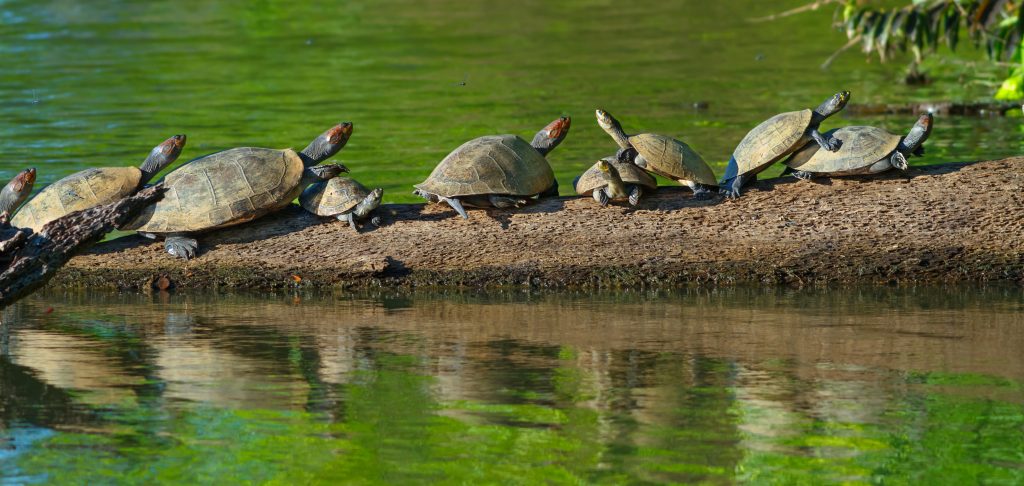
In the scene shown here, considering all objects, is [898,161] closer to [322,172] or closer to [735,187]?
[735,187]

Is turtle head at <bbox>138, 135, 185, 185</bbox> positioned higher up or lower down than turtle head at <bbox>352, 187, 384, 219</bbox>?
higher up

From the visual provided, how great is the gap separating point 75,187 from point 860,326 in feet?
15.7

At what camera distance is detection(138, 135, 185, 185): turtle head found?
28.8 ft

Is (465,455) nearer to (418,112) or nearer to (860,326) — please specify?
(860,326)

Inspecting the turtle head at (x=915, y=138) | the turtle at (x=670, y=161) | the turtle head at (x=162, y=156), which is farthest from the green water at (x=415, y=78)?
the turtle head at (x=915, y=138)

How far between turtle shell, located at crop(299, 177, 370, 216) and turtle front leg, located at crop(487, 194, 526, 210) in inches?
29.8

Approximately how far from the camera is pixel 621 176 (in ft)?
27.0

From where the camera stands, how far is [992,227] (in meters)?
8.00

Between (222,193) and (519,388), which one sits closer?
(519,388)

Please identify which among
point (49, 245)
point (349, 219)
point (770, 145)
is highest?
point (770, 145)

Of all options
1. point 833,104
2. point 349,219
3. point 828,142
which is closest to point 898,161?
point 828,142

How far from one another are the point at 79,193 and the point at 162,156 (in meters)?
0.62

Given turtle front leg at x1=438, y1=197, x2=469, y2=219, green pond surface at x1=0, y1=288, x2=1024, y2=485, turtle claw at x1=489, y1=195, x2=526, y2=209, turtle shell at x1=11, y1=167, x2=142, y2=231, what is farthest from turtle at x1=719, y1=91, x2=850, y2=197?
Result: turtle shell at x1=11, y1=167, x2=142, y2=231

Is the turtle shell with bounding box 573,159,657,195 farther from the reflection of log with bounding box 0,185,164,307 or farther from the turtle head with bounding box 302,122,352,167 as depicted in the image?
the reflection of log with bounding box 0,185,164,307
